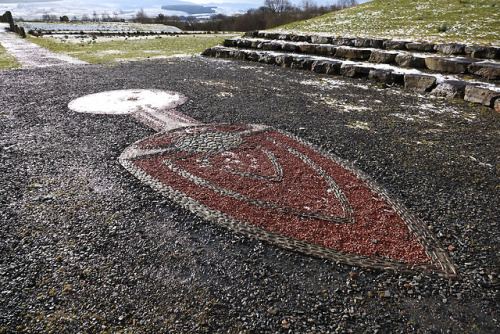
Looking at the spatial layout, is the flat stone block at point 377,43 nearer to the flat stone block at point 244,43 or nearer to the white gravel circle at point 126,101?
the flat stone block at point 244,43

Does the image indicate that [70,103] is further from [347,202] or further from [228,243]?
[347,202]

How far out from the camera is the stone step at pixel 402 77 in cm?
655

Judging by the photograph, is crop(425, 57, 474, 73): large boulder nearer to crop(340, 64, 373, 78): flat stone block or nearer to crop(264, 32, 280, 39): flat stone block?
crop(340, 64, 373, 78): flat stone block

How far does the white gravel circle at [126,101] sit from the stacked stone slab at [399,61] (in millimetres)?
5720

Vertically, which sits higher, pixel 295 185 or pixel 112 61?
pixel 112 61

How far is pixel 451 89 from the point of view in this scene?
7039mm

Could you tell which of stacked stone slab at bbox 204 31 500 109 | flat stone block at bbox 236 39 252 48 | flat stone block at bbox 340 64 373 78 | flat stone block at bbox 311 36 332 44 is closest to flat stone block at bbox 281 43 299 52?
stacked stone slab at bbox 204 31 500 109

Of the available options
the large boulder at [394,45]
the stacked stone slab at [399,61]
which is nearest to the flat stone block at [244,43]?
the stacked stone slab at [399,61]

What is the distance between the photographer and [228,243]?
2545 millimetres

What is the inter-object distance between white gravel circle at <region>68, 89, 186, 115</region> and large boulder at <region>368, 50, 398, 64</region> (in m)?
7.52

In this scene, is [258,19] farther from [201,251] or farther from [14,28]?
[201,251]

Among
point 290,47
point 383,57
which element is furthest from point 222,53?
point 383,57

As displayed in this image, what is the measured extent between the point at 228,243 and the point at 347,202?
1422 mm

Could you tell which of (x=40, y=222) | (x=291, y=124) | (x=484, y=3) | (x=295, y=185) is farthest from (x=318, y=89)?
(x=484, y=3)
